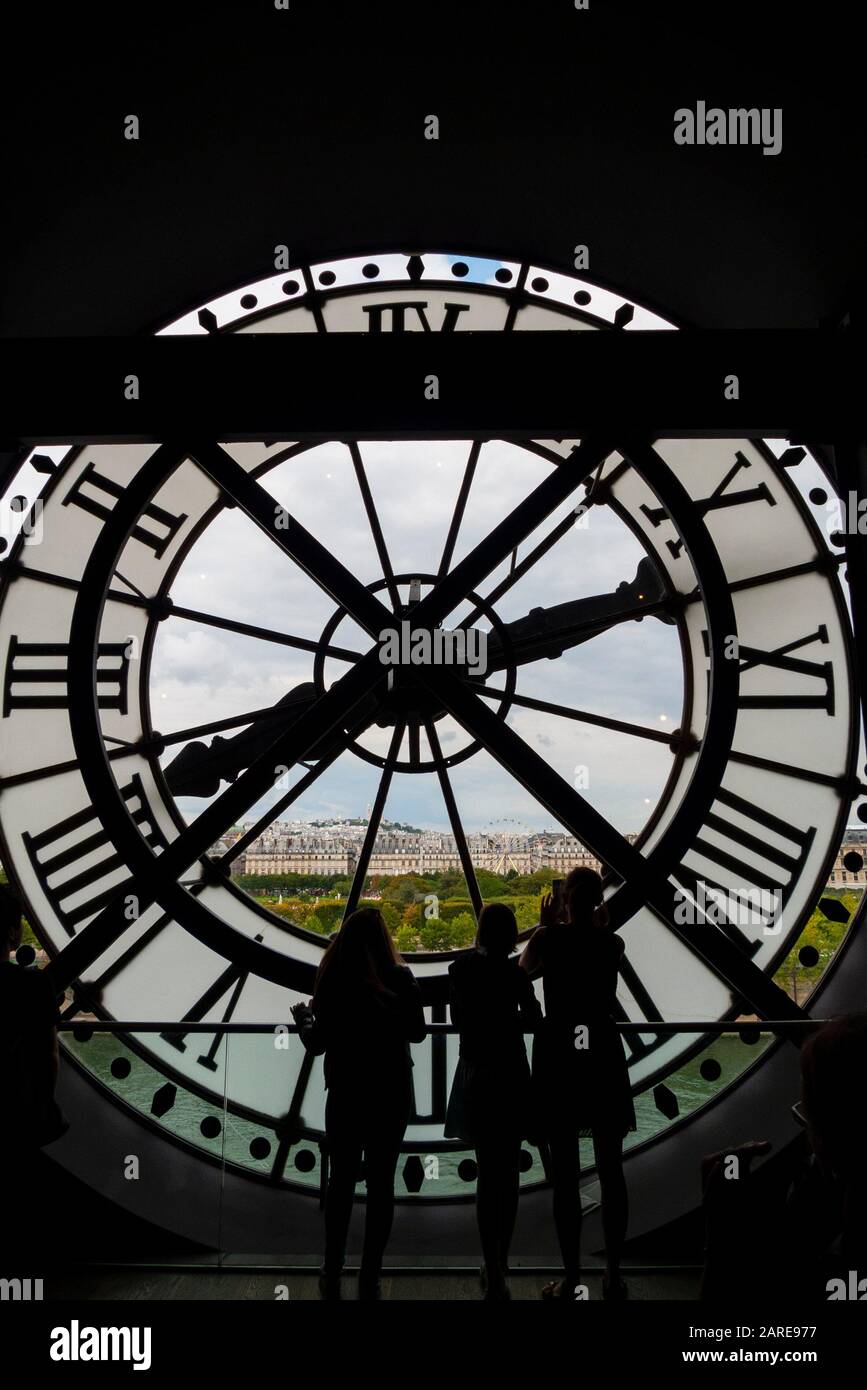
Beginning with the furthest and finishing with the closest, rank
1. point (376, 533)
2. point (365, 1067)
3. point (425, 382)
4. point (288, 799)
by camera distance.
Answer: point (376, 533) < point (288, 799) < point (425, 382) < point (365, 1067)

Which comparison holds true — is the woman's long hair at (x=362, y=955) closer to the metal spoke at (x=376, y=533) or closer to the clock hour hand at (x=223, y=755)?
the clock hour hand at (x=223, y=755)

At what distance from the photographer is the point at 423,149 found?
2.79m

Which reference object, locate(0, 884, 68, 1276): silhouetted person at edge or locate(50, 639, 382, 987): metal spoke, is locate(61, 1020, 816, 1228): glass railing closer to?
locate(50, 639, 382, 987): metal spoke

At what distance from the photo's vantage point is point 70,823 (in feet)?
11.7

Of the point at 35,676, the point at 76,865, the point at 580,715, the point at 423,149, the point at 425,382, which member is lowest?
the point at 76,865

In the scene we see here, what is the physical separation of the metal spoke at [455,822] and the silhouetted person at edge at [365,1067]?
57.0 inches

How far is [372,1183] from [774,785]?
2.25m

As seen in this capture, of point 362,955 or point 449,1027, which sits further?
point 449,1027

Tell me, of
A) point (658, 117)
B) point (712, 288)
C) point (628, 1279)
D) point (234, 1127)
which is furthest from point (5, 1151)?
point (712, 288)

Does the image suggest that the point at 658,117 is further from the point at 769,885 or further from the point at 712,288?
the point at 769,885

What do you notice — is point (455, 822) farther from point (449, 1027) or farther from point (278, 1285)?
point (278, 1285)

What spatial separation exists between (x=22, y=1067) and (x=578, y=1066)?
1.29 m

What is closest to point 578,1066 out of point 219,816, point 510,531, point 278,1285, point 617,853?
point 617,853

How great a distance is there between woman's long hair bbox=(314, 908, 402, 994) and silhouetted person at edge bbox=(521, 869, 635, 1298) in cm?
37
